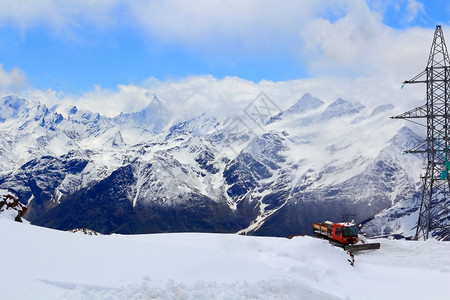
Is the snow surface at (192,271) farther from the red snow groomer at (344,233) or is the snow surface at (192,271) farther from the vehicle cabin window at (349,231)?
the vehicle cabin window at (349,231)

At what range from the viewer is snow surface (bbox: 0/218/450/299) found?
741 inches

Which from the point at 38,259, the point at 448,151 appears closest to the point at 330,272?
the point at 38,259

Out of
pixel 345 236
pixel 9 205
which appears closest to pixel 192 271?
pixel 9 205

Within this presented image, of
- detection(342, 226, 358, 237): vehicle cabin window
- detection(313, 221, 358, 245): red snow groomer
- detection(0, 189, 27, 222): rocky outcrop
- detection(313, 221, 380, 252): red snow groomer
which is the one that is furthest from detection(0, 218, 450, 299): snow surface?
detection(342, 226, 358, 237): vehicle cabin window

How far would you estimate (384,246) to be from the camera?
42469mm

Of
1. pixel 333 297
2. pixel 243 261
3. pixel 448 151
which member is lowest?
pixel 333 297

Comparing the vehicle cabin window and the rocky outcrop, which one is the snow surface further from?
the vehicle cabin window

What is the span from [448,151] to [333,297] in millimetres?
35895

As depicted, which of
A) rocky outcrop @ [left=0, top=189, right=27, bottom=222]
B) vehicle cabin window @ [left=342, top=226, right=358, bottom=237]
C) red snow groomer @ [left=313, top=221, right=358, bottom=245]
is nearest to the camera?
rocky outcrop @ [left=0, top=189, right=27, bottom=222]

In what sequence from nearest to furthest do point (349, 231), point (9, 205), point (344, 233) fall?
point (9, 205)
point (344, 233)
point (349, 231)

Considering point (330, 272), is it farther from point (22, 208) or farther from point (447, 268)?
point (22, 208)

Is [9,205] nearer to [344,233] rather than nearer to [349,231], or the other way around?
[344,233]

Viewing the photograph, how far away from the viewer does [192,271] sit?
22.5 m

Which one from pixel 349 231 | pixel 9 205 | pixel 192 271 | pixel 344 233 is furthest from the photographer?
pixel 349 231
